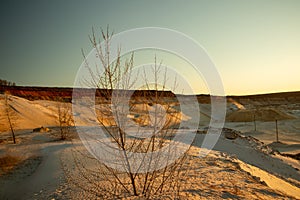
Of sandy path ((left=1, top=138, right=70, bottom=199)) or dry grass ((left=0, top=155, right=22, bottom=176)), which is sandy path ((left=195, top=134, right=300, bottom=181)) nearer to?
sandy path ((left=1, top=138, right=70, bottom=199))

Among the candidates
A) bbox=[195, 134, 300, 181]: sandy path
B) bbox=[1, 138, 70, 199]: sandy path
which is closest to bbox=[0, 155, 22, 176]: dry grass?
bbox=[1, 138, 70, 199]: sandy path

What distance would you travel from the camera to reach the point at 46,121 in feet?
86.0

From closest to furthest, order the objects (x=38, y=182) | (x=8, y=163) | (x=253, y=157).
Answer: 1. (x=38, y=182)
2. (x=8, y=163)
3. (x=253, y=157)

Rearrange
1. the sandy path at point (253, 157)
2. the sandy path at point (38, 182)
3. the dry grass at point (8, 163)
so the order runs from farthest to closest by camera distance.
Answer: the sandy path at point (253, 157)
the dry grass at point (8, 163)
the sandy path at point (38, 182)

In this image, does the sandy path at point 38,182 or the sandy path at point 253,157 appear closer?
the sandy path at point 38,182

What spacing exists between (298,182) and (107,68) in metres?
9.54

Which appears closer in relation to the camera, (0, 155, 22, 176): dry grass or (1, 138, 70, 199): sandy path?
(1, 138, 70, 199): sandy path

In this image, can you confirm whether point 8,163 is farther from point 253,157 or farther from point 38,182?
point 253,157

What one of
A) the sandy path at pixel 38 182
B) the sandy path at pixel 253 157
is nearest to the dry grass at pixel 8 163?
the sandy path at pixel 38 182

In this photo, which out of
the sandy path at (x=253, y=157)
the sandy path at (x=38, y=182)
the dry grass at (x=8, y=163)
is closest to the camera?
the sandy path at (x=38, y=182)

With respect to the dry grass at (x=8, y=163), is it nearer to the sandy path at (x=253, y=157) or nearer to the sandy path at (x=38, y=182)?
the sandy path at (x=38, y=182)

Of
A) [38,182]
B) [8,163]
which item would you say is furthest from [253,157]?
[8,163]

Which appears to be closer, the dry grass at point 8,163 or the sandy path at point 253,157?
the dry grass at point 8,163

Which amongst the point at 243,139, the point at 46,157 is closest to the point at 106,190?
the point at 46,157
